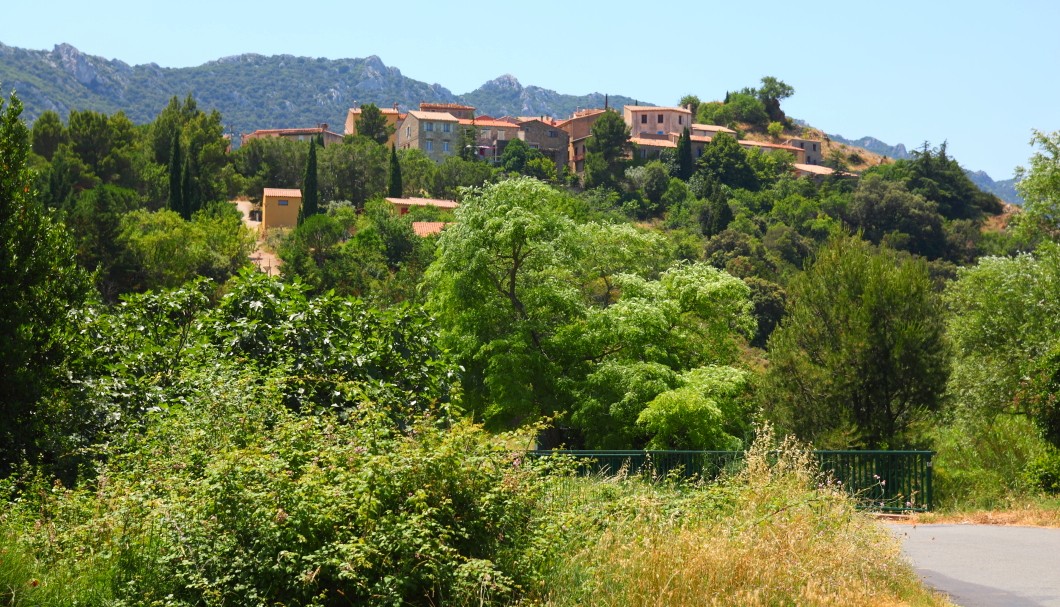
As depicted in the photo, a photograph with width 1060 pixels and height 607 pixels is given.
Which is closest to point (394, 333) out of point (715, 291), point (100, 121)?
point (715, 291)

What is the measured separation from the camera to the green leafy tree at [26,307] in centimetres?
1007

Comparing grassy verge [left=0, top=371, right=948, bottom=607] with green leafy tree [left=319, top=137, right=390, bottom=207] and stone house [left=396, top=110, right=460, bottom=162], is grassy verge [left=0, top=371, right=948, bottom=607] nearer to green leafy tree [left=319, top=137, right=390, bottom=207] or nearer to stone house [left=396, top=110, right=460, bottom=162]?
green leafy tree [left=319, top=137, right=390, bottom=207]

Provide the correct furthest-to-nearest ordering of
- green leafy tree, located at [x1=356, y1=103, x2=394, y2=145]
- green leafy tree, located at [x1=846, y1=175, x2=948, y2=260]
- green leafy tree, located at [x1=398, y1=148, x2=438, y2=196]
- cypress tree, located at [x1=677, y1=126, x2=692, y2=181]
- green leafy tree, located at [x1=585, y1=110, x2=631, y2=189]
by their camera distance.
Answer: cypress tree, located at [x1=677, y1=126, x2=692, y2=181], green leafy tree, located at [x1=356, y1=103, x2=394, y2=145], green leafy tree, located at [x1=585, y1=110, x2=631, y2=189], green leafy tree, located at [x1=846, y1=175, x2=948, y2=260], green leafy tree, located at [x1=398, y1=148, x2=438, y2=196]

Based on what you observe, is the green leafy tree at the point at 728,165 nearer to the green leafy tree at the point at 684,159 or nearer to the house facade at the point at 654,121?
the green leafy tree at the point at 684,159

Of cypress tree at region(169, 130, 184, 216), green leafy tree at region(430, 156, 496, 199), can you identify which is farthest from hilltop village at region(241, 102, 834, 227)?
cypress tree at region(169, 130, 184, 216)

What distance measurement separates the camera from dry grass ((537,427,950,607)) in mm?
6793

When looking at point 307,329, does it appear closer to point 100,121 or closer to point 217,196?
point 217,196

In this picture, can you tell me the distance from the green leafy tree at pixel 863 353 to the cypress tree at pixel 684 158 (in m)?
95.0

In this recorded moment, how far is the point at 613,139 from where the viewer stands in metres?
120

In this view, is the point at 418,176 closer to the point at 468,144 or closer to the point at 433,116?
the point at 468,144

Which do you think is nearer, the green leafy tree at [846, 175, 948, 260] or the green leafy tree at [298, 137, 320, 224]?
the green leafy tree at [298, 137, 320, 224]

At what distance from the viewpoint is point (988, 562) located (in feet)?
32.7

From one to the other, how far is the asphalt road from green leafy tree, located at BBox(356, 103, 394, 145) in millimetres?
110362

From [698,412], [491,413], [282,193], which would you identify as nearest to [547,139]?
[282,193]
